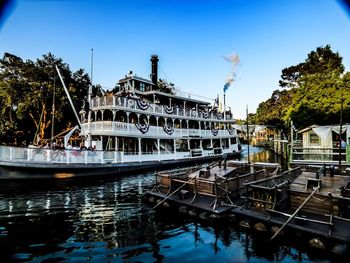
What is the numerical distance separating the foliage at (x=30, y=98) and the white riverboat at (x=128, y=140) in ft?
28.3

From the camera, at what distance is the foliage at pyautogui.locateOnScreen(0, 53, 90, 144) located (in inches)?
1325

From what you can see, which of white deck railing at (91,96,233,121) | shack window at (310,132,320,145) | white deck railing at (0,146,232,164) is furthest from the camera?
white deck railing at (91,96,233,121)

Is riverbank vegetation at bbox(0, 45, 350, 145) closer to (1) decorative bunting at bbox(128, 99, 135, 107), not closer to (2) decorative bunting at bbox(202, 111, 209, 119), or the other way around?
(1) decorative bunting at bbox(128, 99, 135, 107)

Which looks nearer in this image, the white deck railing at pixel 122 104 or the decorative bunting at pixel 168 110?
the white deck railing at pixel 122 104

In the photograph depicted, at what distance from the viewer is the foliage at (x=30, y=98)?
33656 millimetres

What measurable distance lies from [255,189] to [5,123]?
35604 millimetres

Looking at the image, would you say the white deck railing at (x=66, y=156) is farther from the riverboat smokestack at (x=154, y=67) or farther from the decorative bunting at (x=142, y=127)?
the riverboat smokestack at (x=154, y=67)

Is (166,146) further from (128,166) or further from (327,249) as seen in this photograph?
(327,249)

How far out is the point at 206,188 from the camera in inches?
475

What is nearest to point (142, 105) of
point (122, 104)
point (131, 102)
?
point (131, 102)

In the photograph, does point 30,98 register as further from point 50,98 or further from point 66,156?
point 66,156

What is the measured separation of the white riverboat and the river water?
16.4 feet

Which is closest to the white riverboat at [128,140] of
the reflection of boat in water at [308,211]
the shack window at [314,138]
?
the reflection of boat in water at [308,211]

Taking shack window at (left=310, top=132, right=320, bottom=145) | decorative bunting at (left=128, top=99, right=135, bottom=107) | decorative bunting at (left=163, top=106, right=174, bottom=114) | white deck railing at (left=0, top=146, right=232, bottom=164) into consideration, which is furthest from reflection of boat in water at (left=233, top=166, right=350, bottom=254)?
decorative bunting at (left=163, top=106, right=174, bottom=114)
